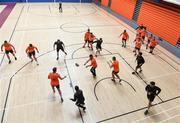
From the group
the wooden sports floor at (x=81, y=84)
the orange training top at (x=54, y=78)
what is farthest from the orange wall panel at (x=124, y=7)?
the orange training top at (x=54, y=78)

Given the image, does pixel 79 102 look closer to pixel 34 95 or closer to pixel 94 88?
pixel 94 88

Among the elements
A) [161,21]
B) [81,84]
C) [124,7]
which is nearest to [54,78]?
[81,84]

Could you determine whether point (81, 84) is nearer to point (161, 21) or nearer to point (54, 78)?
point (54, 78)

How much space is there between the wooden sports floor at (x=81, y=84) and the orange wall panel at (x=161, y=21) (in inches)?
72.5

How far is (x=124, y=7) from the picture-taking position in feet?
61.7

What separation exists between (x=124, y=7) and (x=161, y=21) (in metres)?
6.51

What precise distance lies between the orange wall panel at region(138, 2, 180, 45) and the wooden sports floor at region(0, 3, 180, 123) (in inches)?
72.5

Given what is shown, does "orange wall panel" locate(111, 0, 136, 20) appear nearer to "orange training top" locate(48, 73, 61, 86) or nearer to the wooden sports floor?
the wooden sports floor

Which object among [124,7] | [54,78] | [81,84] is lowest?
[81,84]

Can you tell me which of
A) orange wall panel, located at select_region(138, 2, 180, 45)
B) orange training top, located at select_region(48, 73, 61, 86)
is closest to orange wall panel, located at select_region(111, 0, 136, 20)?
orange wall panel, located at select_region(138, 2, 180, 45)

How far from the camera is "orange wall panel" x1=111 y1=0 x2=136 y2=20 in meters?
17.5

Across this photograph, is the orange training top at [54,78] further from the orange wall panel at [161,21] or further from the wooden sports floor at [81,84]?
the orange wall panel at [161,21]

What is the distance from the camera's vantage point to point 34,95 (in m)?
7.11

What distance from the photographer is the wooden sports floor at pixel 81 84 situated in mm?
6293
